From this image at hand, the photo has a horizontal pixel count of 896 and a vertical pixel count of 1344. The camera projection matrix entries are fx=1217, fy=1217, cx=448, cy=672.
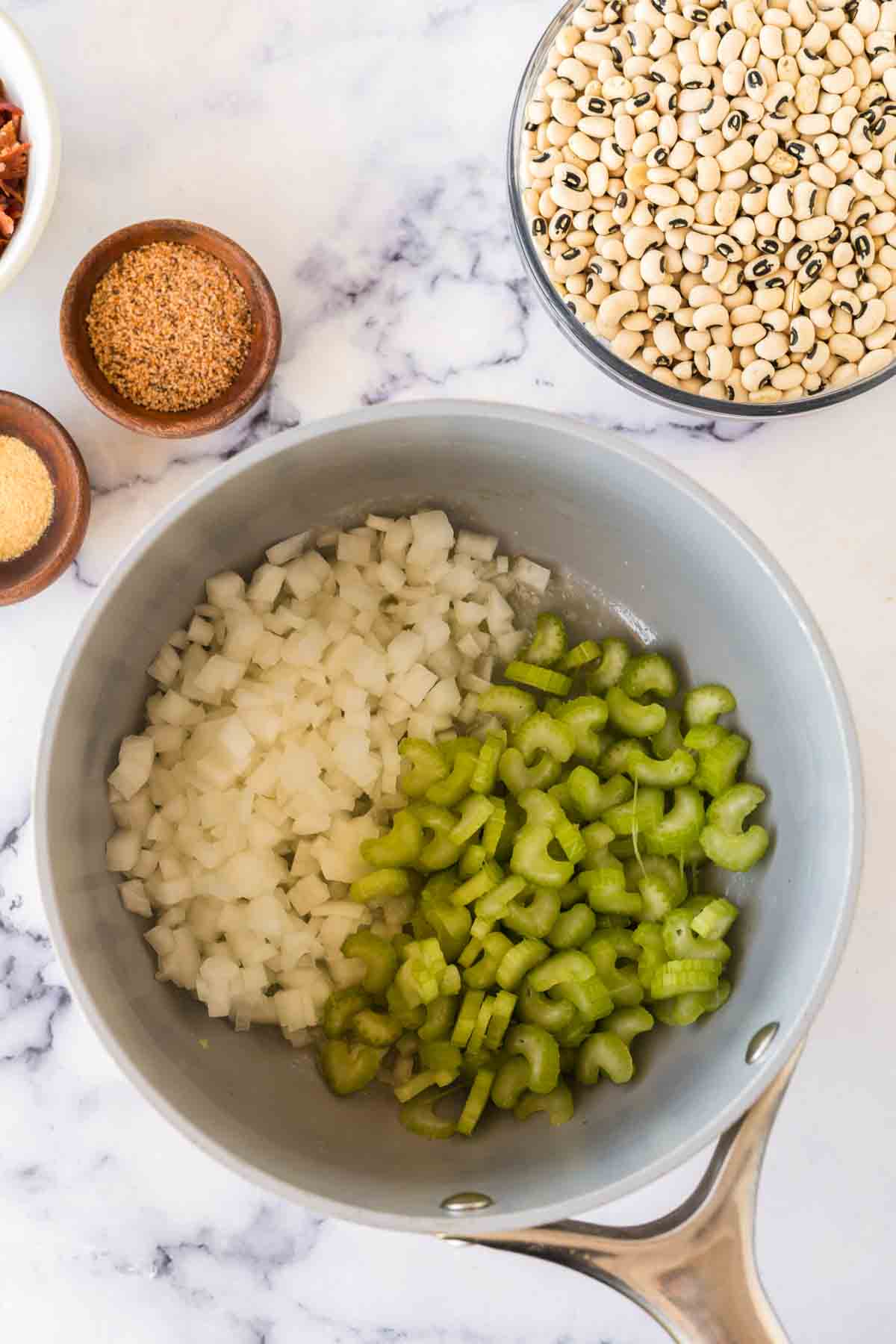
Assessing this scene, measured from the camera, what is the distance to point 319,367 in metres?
1.28

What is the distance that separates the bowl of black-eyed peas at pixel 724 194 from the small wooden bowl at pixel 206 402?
0.29 metres

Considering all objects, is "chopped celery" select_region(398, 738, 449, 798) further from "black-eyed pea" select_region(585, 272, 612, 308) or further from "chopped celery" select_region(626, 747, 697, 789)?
"black-eyed pea" select_region(585, 272, 612, 308)

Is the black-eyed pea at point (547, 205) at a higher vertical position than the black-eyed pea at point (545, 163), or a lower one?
lower

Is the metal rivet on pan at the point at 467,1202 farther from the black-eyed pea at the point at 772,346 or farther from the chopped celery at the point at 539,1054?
the black-eyed pea at the point at 772,346

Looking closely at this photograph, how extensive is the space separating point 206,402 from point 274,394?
0.28 feet

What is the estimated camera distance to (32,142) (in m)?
1.18

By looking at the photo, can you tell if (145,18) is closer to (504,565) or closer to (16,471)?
(16,471)

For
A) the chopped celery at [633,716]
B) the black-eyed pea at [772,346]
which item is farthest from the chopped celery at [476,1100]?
the black-eyed pea at [772,346]

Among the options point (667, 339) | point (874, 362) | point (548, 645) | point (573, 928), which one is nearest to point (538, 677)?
point (548, 645)

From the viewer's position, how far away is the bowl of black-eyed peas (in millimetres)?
1190

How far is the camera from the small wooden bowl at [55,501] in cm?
120

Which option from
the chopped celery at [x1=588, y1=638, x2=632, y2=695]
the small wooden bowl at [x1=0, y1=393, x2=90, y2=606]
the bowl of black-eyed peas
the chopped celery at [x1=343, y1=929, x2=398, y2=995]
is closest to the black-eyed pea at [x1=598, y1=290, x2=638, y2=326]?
the bowl of black-eyed peas

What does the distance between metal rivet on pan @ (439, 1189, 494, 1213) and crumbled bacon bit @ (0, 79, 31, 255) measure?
974 mm

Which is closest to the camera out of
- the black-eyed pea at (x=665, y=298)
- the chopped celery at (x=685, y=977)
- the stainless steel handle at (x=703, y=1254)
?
the stainless steel handle at (x=703, y=1254)
